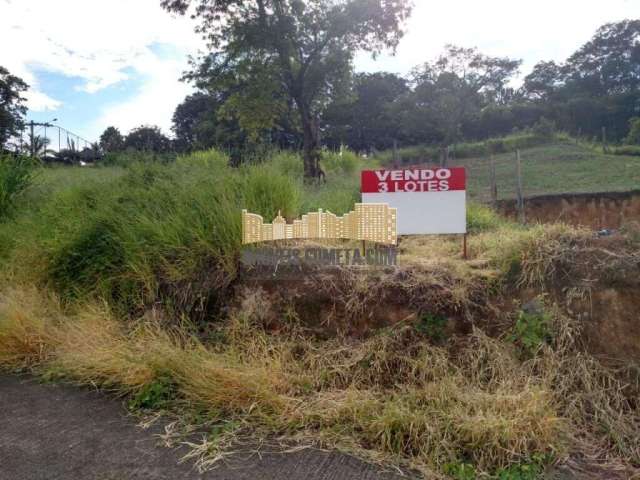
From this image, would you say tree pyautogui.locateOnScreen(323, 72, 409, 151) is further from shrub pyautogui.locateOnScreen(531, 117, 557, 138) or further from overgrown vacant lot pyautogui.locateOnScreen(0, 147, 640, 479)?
overgrown vacant lot pyautogui.locateOnScreen(0, 147, 640, 479)

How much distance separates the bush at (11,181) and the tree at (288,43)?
243 inches

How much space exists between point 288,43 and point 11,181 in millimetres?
8169

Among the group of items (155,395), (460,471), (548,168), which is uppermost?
(548,168)

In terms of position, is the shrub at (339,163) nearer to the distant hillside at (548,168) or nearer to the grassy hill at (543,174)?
the grassy hill at (543,174)

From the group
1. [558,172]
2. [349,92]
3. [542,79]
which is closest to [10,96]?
[349,92]

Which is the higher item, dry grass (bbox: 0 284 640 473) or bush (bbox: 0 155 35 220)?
bush (bbox: 0 155 35 220)

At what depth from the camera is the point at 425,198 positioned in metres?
4.34

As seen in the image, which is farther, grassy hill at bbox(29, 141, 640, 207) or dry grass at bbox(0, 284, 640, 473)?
grassy hill at bbox(29, 141, 640, 207)

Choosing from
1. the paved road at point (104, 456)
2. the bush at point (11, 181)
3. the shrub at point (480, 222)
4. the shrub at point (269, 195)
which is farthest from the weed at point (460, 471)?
the bush at point (11, 181)

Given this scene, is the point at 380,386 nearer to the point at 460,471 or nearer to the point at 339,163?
the point at 460,471

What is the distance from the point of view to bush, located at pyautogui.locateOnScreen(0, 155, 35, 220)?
7117 millimetres

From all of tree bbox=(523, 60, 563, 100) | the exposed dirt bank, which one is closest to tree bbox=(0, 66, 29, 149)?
the exposed dirt bank

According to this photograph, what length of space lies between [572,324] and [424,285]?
1.04 meters

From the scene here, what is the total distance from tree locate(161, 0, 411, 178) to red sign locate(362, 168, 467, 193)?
777cm
